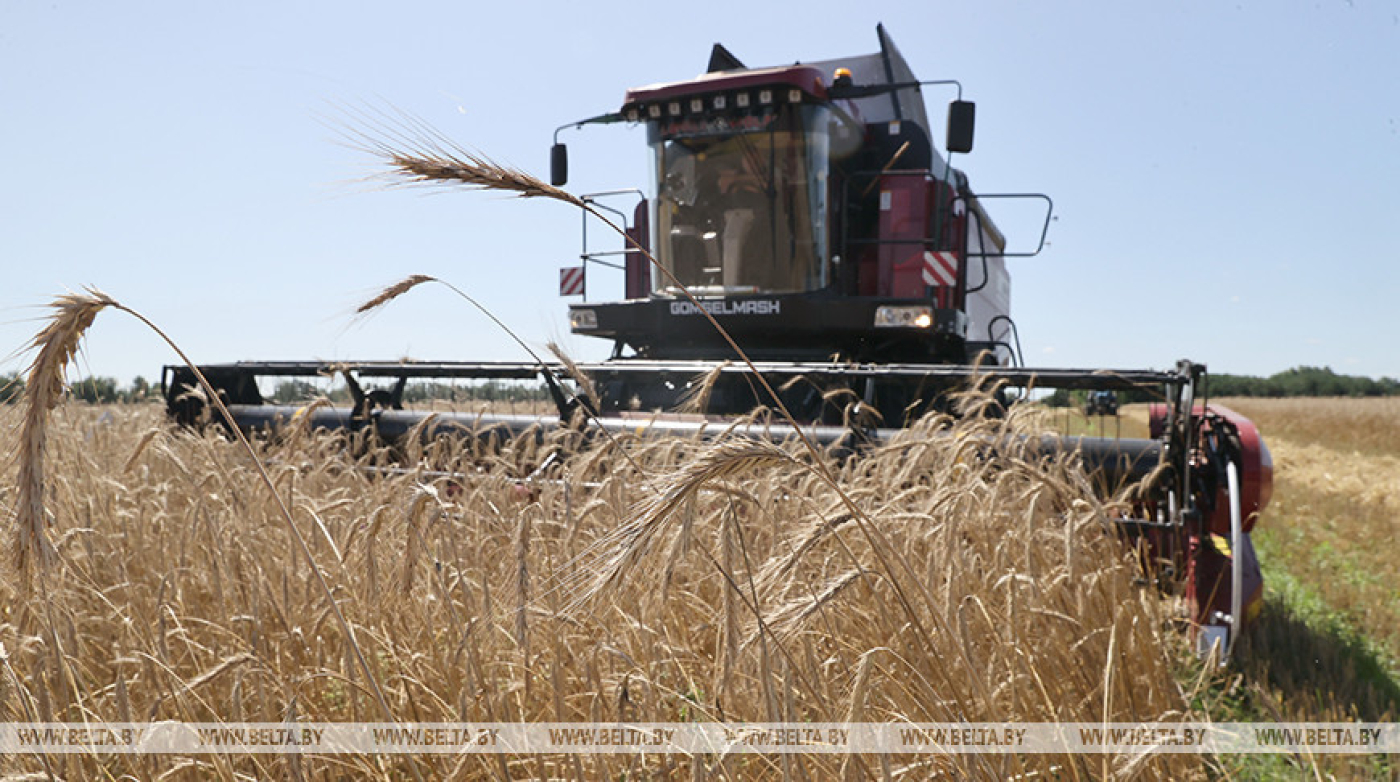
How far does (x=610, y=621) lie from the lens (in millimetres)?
1956

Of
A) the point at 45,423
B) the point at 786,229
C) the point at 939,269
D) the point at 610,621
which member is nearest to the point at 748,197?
the point at 786,229

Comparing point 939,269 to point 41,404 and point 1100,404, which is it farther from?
point 41,404

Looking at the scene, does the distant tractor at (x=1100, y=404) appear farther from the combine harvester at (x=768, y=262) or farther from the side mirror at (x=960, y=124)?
the side mirror at (x=960, y=124)

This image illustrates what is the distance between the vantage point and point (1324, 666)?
2.95m

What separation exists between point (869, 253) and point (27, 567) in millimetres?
6076

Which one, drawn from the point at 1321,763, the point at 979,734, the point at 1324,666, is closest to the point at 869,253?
the point at 1324,666

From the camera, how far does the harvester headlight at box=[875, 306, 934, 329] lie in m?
5.56

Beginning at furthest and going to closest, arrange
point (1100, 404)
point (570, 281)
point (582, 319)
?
point (570, 281)
point (582, 319)
point (1100, 404)

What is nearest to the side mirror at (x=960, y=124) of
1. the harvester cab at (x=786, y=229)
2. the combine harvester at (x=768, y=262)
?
the combine harvester at (x=768, y=262)

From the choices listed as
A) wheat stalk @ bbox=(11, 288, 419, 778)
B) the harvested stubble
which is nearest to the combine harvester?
the harvested stubble

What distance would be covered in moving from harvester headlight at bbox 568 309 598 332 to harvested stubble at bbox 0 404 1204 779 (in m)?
3.92

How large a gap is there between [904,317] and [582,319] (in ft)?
8.29

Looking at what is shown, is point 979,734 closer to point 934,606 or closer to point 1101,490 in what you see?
point 934,606

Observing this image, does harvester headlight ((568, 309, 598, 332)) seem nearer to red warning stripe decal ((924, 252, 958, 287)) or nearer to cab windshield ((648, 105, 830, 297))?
cab windshield ((648, 105, 830, 297))
